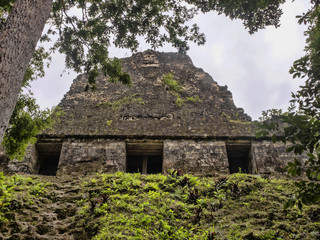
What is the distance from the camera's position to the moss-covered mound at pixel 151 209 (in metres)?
4.17

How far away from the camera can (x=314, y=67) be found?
393cm

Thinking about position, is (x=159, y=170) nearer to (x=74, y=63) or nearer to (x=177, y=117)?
(x=177, y=117)

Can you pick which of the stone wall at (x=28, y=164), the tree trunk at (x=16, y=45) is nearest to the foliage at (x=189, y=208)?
the tree trunk at (x=16, y=45)

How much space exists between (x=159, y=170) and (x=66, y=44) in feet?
17.5

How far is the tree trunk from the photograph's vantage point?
3.88m

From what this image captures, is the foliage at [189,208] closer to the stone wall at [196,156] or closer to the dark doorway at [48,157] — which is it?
the stone wall at [196,156]

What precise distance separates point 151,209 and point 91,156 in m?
3.73

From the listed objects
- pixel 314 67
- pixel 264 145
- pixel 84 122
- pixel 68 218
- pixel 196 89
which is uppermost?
pixel 196 89

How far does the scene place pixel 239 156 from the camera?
922cm

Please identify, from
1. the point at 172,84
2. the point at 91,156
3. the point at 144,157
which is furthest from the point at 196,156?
the point at 172,84

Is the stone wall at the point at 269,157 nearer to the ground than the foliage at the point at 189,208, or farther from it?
farther from it

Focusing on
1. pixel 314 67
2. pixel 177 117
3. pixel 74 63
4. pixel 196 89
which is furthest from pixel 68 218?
pixel 196 89

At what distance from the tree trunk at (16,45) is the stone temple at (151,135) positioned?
4175 mm

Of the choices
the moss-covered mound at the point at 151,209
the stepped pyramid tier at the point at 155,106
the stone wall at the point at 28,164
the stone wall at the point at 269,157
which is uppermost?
the stepped pyramid tier at the point at 155,106
